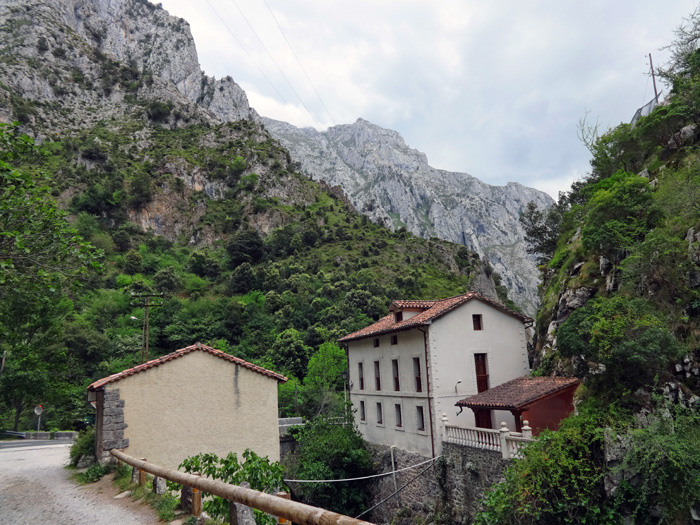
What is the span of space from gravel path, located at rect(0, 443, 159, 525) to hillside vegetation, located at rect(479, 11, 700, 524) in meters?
11.8

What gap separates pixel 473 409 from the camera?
2133 cm

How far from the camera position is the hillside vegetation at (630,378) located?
40.5 ft

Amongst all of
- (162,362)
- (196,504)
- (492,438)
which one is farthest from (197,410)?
(492,438)

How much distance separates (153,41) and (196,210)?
8131 cm

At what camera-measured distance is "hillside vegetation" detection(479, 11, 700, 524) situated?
1234 centimetres

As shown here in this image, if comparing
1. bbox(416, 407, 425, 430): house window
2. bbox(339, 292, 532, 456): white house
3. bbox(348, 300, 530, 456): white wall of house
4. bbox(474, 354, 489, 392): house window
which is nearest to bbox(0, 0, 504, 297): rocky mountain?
bbox(339, 292, 532, 456): white house

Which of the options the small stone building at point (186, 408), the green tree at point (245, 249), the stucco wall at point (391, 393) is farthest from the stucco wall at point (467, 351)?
the green tree at point (245, 249)

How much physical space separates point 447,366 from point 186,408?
1332 centimetres

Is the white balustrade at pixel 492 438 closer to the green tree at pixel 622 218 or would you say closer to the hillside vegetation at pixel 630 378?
the hillside vegetation at pixel 630 378

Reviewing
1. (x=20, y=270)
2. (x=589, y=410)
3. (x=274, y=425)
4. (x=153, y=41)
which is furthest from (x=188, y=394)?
(x=153, y=41)

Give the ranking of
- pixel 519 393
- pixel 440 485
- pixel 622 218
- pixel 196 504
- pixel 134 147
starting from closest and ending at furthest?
pixel 196 504 → pixel 519 393 → pixel 622 218 → pixel 440 485 → pixel 134 147

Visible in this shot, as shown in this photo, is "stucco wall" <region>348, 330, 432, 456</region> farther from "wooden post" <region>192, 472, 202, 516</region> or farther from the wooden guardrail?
the wooden guardrail

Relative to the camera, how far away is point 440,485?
2112 centimetres

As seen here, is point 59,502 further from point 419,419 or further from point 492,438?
point 419,419
